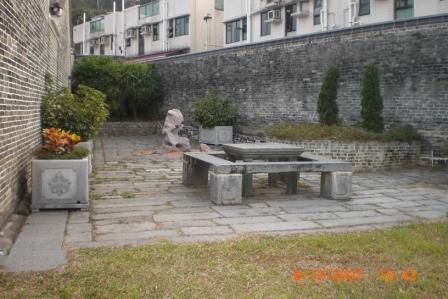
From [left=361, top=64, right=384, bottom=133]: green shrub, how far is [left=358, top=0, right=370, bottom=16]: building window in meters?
10.9

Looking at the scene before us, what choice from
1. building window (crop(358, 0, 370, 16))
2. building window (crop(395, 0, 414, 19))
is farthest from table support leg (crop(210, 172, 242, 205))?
building window (crop(358, 0, 370, 16))

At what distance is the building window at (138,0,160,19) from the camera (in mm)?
35781

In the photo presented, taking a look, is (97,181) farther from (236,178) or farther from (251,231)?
(251,231)

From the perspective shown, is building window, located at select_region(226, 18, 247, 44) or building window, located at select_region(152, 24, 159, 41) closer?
building window, located at select_region(226, 18, 247, 44)

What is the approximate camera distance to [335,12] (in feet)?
74.9

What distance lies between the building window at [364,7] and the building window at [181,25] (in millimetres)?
13821

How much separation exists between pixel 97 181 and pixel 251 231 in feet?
13.4

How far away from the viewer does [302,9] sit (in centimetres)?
2489

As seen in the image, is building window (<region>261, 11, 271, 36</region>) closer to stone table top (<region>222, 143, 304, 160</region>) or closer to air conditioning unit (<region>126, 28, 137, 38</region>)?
air conditioning unit (<region>126, 28, 137, 38</region>)

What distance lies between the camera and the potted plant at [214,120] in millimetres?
16016

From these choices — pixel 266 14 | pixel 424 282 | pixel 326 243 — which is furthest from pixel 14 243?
pixel 266 14

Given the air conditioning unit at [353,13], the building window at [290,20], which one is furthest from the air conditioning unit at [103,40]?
the air conditioning unit at [353,13]

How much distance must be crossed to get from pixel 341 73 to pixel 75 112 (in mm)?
7352

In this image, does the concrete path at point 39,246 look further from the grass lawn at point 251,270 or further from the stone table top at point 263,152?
the stone table top at point 263,152
